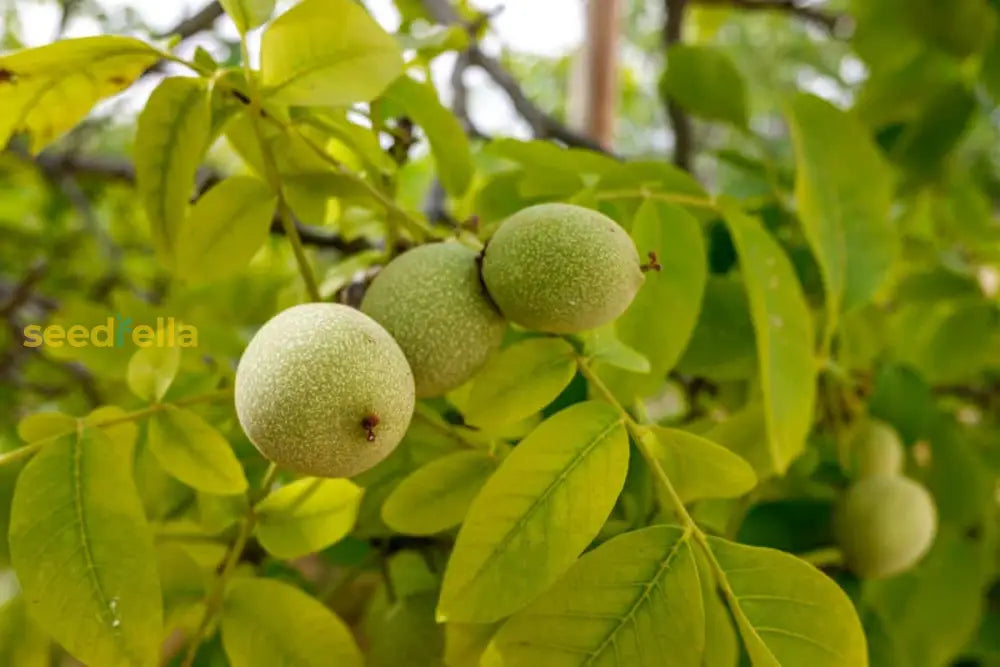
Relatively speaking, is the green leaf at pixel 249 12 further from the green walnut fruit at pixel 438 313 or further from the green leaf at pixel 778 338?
the green leaf at pixel 778 338

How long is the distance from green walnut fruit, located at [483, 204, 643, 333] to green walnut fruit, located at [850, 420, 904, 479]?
1.59 ft

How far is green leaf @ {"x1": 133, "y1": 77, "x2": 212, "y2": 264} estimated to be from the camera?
57 cm

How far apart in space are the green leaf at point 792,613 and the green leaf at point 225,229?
42 cm

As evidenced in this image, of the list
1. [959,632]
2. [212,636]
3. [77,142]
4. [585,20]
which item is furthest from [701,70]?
[77,142]

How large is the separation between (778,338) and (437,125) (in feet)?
1.10

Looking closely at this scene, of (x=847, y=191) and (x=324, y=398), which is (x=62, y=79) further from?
(x=847, y=191)

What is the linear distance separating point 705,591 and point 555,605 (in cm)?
10

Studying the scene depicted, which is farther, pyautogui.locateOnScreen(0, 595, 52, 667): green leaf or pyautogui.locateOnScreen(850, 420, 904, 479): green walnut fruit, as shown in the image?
pyautogui.locateOnScreen(850, 420, 904, 479): green walnut fruit

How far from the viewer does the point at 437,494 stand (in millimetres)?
555

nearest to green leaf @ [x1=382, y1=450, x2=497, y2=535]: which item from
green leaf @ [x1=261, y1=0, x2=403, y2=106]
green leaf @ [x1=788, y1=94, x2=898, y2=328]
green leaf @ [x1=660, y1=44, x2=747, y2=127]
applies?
green leaf @ [x1=261, y1=0, x2=403, y2=106]

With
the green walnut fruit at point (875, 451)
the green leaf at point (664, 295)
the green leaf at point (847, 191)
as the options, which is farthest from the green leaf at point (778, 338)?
the green walnut fruit at point (875, 451)

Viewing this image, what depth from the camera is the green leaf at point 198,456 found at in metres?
0.55

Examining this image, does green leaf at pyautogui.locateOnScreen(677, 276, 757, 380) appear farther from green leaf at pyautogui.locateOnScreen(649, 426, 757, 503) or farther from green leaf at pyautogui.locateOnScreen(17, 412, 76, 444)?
green leaf at pyautogui.locateOnScreen(17, 412, 76, 444)

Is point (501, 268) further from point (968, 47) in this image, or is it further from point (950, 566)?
point (968, 47)
